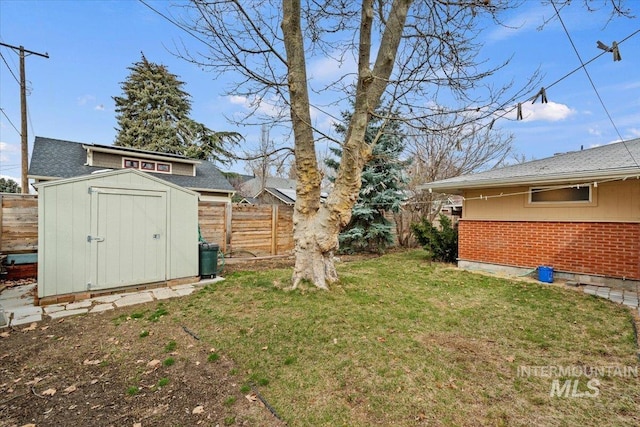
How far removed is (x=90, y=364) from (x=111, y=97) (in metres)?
23.7

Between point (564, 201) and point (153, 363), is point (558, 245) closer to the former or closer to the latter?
point (564, 201)

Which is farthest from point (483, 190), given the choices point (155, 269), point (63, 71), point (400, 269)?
point (63, 71)

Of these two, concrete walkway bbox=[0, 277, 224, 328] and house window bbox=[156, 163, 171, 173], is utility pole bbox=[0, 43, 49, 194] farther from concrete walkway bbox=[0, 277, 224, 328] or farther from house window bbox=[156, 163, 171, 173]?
concrete walkway bbox=[0, 277, 224, 328]

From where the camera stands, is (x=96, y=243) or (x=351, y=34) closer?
(x=96, y=243)

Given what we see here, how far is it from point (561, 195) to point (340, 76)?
578cm

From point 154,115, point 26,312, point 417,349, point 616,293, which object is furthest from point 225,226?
point 154,115

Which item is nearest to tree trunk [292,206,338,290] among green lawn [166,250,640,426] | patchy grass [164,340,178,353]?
green lawn [166,250,640,426]

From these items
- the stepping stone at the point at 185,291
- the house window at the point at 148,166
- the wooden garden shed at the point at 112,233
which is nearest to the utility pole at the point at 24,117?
the house window at the point at 148,166

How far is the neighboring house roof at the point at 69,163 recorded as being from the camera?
10.7 meters

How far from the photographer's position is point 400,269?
7.54 meters

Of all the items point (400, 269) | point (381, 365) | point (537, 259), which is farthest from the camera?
point (400, 269)

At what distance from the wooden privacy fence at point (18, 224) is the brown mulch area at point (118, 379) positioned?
3.81 m

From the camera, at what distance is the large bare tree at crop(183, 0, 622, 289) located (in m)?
4.58

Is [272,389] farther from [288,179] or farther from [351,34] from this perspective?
[288,179]
